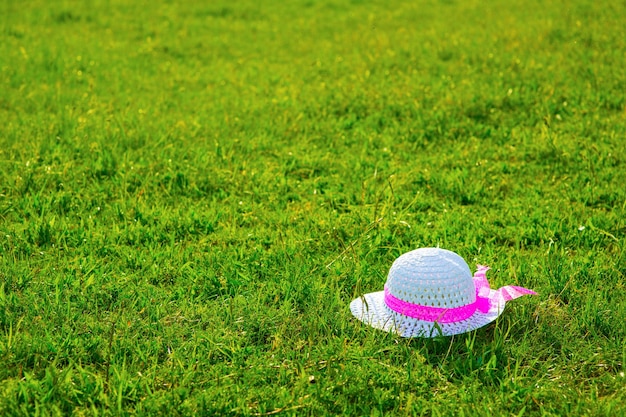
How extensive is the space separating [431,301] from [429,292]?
43 mm

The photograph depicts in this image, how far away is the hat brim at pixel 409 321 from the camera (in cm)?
340

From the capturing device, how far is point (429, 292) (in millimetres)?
3447

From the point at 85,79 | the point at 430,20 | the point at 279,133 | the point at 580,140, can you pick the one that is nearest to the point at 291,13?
the point at 430,20

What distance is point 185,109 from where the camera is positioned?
22.8 ft

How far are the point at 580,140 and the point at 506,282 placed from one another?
8.29ft

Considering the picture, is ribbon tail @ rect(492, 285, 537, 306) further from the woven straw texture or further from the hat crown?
the hat crown

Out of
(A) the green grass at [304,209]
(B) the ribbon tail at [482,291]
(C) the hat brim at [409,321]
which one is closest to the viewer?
(A) the green grass at [304,209]

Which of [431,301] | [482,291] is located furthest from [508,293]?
[431,301]

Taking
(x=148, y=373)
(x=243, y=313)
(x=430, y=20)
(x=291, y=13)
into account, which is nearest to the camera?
(x=148, y=373)

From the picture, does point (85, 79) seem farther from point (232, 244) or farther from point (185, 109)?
point (232, 244)

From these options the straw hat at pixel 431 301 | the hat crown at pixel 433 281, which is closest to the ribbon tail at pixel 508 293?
the straw hat at pixel 431 301

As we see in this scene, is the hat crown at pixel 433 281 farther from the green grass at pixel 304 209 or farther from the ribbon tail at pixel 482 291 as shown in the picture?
the green grass at pixel 304 209

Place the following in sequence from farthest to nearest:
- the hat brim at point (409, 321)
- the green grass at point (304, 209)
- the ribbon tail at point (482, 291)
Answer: the ribbon tail at point (482, 291) < the hat brim at point (409, 321) < the green grass at point (304, 209)

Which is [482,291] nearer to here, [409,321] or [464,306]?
[464,306]
